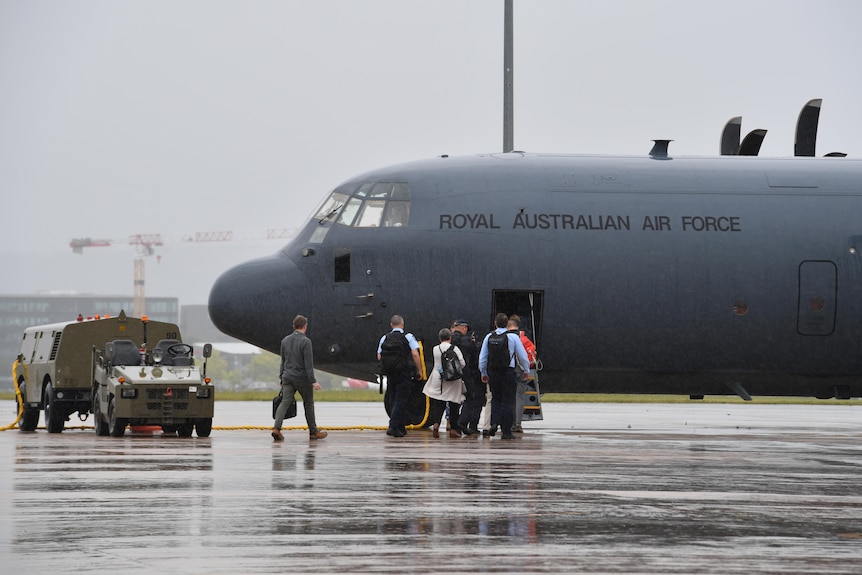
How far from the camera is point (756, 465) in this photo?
15086 mm

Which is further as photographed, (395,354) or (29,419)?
(29,419)

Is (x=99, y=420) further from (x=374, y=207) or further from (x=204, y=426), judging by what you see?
(x=374, y=207)

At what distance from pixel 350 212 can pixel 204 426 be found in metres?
4.11

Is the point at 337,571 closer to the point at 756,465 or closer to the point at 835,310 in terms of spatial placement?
the point at 756,465

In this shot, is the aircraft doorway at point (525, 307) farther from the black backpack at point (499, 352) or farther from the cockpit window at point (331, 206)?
the cockpit window at point (331, 206)

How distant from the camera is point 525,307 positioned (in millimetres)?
20984

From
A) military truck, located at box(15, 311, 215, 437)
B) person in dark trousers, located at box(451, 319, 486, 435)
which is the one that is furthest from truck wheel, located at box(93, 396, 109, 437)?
person in dark trousers, located at box(451, 319, 486, 435)

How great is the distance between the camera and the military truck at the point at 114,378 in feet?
63.9

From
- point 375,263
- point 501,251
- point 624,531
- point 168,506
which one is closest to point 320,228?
point 375,263

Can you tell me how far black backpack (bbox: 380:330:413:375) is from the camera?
65.0ft

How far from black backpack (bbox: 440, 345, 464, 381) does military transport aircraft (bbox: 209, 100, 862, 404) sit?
3.55 feet

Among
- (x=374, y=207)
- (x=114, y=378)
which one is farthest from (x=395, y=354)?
(x=114, y=378)

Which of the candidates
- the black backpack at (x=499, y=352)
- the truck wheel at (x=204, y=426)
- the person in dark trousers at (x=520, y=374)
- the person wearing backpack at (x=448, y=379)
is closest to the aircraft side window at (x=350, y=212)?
the person wearing backpack at (x=448, y=379)

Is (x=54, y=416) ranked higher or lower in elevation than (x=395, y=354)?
lower
